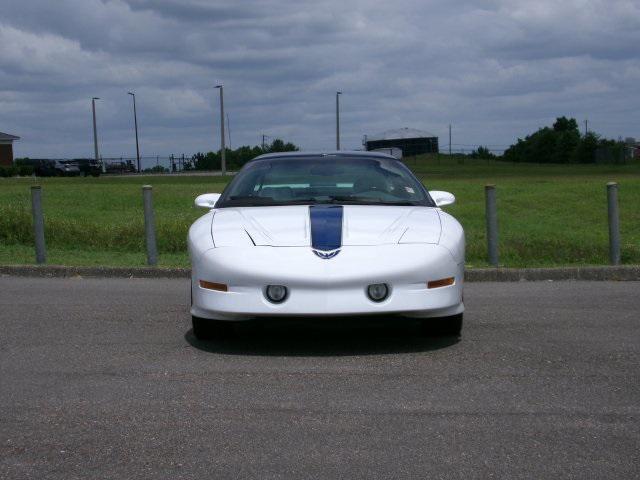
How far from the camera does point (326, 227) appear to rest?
20.4ft

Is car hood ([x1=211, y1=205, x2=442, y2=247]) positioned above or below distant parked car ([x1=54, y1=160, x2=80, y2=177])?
below

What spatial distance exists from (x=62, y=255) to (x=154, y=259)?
2053 millimetres

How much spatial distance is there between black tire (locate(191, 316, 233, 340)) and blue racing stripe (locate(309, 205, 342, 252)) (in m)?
0.81

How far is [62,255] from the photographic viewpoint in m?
12.7

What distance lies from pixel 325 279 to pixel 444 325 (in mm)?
1027

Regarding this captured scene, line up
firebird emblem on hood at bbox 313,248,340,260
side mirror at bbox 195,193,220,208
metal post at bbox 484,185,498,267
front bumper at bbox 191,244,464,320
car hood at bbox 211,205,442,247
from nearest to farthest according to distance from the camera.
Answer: front bumper at bbox 191,244,464,320
firebird emblem on hood at bbox 313,248,340,260
car hood at bbox 211,205,442,247
side mirror at bbox 195,193,220,208
metal post at bbox 484,185,498,267

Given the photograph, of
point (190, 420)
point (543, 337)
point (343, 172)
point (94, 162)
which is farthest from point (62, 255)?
point (94, 162)

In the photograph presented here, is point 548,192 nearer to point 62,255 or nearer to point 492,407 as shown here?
point 62,255

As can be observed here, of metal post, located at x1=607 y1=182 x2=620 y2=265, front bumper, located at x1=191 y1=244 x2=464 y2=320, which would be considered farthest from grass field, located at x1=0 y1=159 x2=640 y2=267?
front bumper, located at x1=191 y1=244 x2=464 y2=320

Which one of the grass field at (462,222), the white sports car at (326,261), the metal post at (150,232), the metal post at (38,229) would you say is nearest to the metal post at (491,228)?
the grass field at (462,222)

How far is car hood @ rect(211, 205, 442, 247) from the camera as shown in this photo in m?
6.10

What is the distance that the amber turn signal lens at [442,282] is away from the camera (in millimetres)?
5992

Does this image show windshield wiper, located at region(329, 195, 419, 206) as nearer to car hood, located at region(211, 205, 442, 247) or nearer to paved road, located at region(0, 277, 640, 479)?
car hood, located at region(211, 205, 442, 247)

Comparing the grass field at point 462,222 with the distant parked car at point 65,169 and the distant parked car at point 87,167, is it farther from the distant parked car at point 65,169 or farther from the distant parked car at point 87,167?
the distant parked car at point 87,167
